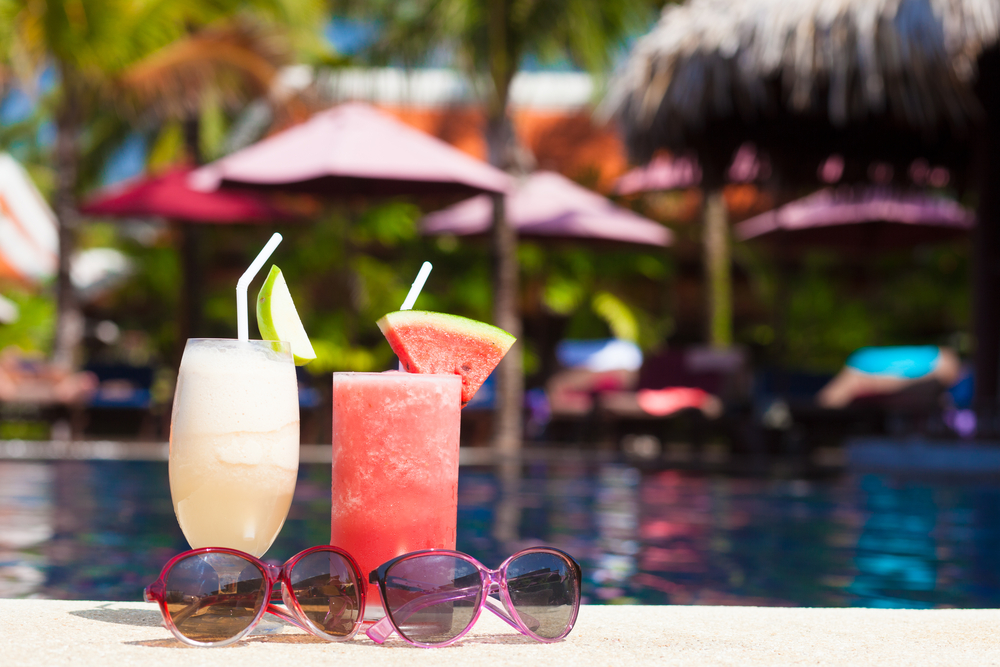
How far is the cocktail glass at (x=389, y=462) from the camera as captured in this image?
5.29ft

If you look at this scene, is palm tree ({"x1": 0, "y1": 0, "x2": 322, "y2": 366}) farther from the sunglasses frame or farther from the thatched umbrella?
the sunglasses frame

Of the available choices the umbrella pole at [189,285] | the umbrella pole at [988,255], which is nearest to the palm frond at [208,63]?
the umbrella pole at [189,285]

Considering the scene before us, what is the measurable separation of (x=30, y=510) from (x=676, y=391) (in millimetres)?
7553

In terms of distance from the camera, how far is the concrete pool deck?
58.0 inches

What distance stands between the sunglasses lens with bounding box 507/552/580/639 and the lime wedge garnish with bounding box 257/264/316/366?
0.42 metres

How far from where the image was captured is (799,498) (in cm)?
629

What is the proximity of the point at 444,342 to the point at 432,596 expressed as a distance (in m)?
0.36

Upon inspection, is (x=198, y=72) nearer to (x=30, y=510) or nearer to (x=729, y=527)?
(x=30, y=510)

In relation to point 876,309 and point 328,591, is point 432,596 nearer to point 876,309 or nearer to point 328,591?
point 328,591

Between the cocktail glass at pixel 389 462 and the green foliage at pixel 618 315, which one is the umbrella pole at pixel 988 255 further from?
the cocktail glass at pixel 389 462

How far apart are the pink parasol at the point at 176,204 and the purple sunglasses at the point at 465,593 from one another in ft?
32.5

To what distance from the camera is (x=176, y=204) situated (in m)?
11.1

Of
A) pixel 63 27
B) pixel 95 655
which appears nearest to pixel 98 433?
Result: pixel 63 27

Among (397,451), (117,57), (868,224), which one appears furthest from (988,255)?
(117,57)
